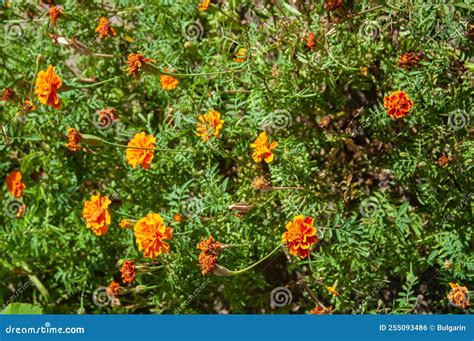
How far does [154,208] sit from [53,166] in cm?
47

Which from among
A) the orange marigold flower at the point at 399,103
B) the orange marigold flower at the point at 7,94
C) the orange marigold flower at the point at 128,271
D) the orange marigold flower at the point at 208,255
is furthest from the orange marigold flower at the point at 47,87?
the orange marigold flower at the point at 399,103

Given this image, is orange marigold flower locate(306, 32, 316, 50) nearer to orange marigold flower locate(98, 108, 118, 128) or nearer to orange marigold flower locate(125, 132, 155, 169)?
orange marigold flower locate(125, 132, 155, 169)

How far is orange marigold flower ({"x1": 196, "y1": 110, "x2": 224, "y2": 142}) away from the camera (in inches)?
101

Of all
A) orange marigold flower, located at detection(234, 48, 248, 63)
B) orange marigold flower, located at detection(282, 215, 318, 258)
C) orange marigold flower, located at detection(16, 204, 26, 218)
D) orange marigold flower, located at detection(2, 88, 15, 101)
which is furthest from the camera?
orange marigold flower, located at detection(16, 204, 26, 218)

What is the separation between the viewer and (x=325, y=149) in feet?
9.68

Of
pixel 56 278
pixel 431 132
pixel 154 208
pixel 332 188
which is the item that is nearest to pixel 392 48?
pixel 431 132

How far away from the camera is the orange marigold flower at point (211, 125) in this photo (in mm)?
2562

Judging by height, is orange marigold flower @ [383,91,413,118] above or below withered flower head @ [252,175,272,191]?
above

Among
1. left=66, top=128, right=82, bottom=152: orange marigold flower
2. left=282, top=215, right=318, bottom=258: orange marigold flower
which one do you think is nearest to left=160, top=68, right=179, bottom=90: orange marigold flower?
left=66, top=128, right=82, bottom=152: orange marigold flower

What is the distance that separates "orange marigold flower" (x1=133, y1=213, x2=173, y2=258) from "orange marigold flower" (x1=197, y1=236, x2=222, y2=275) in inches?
5.3

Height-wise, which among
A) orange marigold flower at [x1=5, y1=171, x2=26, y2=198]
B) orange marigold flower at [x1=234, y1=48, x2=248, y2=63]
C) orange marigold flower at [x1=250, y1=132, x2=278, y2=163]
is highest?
orange marigold flower at [x1=234, y1=48, x2=248, y2=63]

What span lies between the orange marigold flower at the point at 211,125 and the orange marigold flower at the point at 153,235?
0.36 m

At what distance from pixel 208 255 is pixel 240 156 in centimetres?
62

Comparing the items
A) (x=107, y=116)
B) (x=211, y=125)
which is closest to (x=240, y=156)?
(x=211, y=125)
